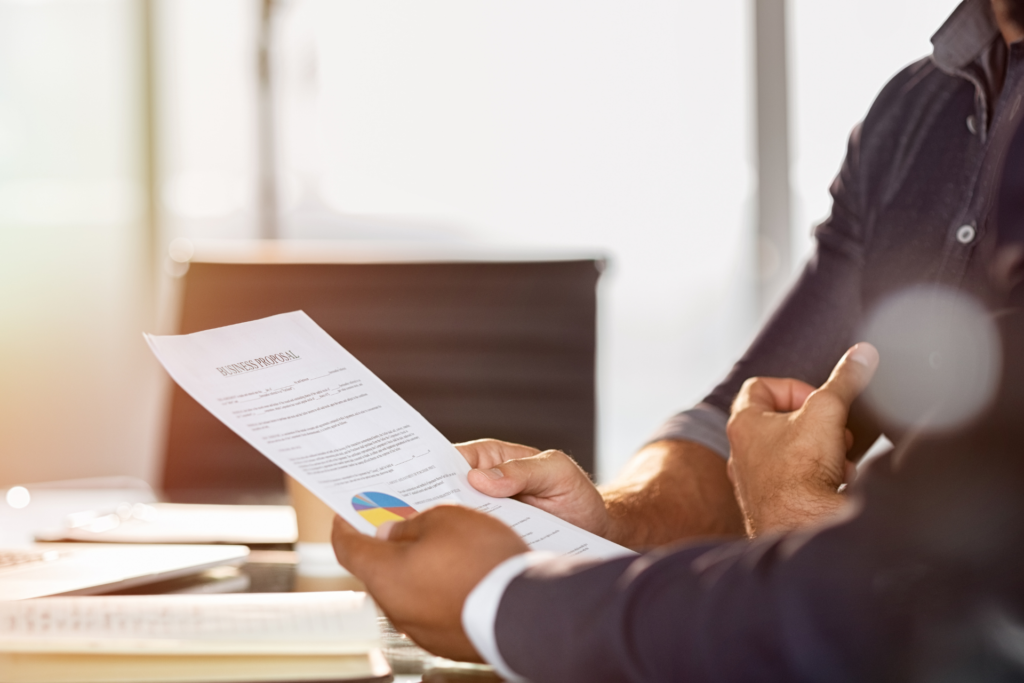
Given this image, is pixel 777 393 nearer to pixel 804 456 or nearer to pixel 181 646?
pixel 804 456

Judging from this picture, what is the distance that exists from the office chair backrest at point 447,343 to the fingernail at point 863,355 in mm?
663

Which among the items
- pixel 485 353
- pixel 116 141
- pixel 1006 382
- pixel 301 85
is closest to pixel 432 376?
pixel 485 353

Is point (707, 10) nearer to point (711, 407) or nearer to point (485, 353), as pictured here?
point (485, 353)

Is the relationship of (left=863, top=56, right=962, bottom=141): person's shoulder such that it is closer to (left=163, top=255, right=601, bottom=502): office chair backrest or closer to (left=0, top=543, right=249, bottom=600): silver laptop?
(left=163, top=255, right=601, bottom=502): office chair backrest

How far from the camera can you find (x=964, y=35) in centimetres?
107

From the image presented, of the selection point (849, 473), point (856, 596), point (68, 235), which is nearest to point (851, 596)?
point (856, 596)

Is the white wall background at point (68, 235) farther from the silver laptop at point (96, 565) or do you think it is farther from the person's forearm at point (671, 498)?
the person's forearm at point (671, 498)

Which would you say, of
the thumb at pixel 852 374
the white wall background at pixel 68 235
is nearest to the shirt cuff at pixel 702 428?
the thumb at pixel 852 374

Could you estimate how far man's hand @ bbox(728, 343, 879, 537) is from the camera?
0.83 m

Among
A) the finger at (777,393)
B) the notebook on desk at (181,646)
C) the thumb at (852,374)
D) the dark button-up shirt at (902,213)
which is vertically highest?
the dark button-up shirt at (902,213)

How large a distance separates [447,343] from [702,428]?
21.3 inches

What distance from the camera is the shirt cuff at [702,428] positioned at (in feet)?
3.69

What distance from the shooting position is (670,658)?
0.44 m

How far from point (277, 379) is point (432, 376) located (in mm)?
887
